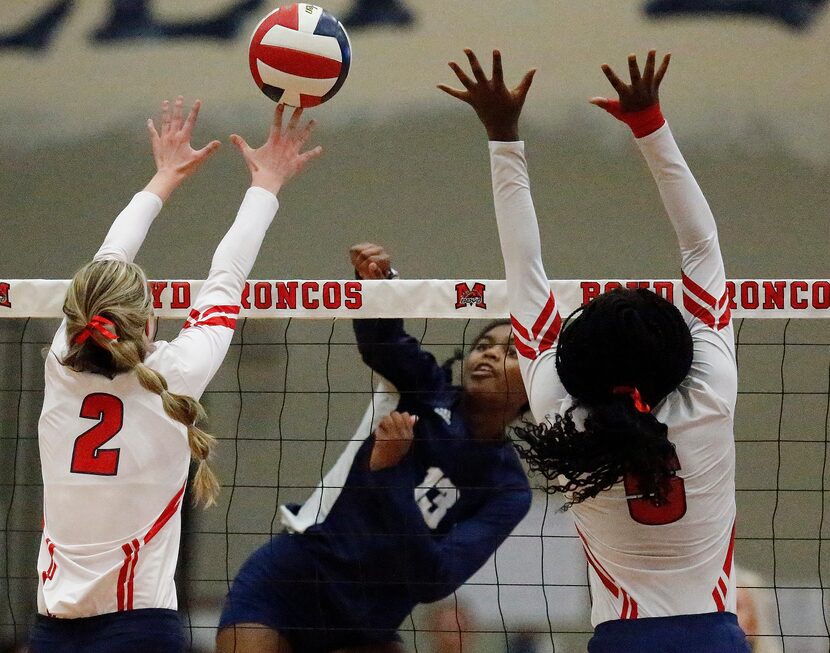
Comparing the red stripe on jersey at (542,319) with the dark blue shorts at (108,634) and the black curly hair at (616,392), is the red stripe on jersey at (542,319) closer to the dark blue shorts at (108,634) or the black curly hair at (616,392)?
the black curly hair at (616,392)

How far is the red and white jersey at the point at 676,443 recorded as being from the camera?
6.34 ft

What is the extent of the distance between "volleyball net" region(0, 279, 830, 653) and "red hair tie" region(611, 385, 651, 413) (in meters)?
3.56

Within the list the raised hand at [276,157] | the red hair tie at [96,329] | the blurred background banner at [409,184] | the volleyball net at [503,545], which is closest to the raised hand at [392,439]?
the volleyball net at [503,545]

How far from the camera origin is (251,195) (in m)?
2.85

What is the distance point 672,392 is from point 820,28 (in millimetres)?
5535

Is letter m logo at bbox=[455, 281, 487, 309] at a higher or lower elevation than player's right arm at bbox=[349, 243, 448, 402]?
higher

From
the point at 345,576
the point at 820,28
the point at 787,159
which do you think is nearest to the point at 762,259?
the point at 787,159

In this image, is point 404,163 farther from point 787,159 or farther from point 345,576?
point 345,576

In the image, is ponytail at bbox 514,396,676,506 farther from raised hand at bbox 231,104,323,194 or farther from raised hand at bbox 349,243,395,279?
raised hand at bbox 349,243,395,279

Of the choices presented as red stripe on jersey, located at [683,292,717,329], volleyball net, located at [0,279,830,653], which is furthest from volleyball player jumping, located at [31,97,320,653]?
volleyball net, located at [0,279,830,653]

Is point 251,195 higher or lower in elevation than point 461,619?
higher

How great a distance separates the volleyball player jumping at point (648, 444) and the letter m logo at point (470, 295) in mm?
1546

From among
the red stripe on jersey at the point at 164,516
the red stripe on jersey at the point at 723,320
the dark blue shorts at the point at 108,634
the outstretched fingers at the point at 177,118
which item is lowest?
the dark blue shorts at the point at 108,634

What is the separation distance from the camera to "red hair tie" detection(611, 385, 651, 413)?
1862 millimetres
